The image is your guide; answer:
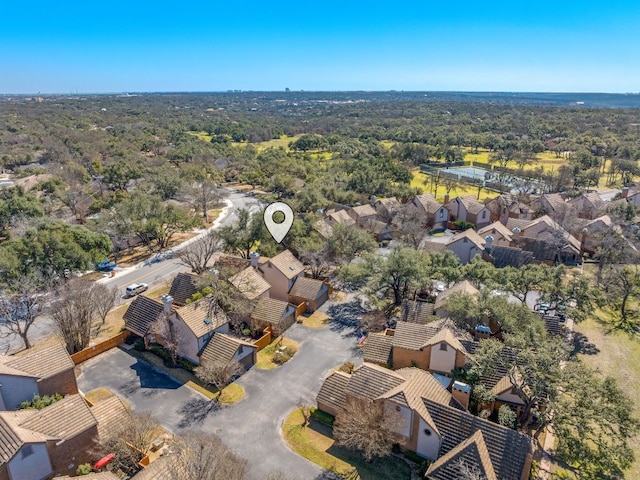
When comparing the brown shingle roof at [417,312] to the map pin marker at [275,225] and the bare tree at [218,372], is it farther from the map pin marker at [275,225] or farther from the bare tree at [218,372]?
the map pin marker at [275,225]

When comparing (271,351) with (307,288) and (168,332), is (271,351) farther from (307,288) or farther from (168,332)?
(307,288)

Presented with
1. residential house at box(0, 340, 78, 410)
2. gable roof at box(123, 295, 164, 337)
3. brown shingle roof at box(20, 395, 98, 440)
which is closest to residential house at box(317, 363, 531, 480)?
brown shingle roof at box(20, 395, 98, 440)

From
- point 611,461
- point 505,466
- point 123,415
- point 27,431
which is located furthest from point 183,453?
point 611,461

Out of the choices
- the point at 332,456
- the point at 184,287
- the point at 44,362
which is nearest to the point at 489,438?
the point at 332,456

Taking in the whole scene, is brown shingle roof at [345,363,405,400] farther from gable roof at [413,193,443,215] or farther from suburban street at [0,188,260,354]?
gable roof at [413,193,443,215]

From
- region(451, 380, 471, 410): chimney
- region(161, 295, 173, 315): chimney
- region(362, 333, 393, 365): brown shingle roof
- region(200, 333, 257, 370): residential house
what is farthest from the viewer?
region(161, 295, 173, 315): chimney

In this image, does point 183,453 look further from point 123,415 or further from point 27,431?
point 27,431

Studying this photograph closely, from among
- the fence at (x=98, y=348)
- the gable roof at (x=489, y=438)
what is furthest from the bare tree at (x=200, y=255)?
the gable roof at (x=489, y=438)

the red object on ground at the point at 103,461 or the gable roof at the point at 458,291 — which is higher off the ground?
the gable roof at the point at 458,291
